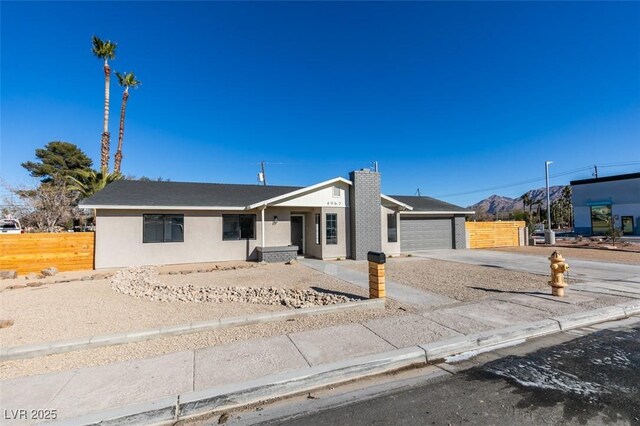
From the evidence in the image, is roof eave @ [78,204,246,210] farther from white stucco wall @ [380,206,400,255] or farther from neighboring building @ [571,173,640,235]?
neighboring building @ [571,173,640,235]

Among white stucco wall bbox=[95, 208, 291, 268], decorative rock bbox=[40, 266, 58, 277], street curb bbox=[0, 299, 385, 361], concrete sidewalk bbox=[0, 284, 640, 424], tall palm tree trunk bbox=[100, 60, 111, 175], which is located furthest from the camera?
tall palm tree trunk bbox=[100, 60, 111, 175]

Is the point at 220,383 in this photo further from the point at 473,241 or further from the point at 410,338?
the point at 473,241

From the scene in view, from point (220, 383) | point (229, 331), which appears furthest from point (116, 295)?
point (220, 383)

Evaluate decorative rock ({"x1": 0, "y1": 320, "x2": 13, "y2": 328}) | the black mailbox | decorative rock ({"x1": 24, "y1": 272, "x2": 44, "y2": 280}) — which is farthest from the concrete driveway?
decorative rock ({"x1": 24, "y1": 272, "x2": 44, "y2": 280})

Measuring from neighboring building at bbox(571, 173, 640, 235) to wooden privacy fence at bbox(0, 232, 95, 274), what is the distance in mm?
38666

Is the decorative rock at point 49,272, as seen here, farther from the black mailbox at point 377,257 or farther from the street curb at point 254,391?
the black mailbox at point 377,257

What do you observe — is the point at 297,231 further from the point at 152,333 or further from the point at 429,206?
the point at 152,333

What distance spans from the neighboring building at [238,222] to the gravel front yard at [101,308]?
3.53 m

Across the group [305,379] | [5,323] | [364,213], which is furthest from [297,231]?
[305,379]

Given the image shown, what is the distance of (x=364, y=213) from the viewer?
596 inches

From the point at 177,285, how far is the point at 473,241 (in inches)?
725

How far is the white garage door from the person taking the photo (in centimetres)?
1870

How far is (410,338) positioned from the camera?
4867 mm

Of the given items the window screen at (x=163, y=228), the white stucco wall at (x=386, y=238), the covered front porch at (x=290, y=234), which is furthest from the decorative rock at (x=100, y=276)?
the white stucco wall at (x=386, y=238)
